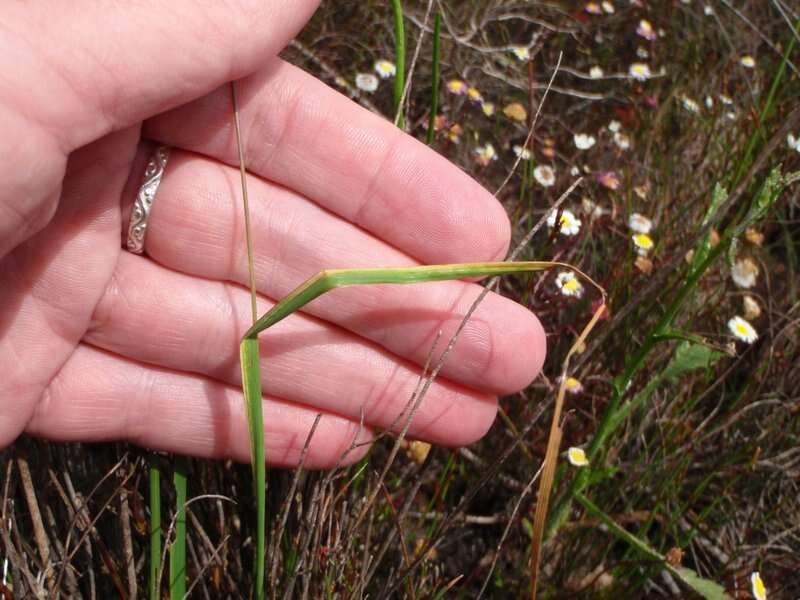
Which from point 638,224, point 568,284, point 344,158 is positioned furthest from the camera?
point 638,224

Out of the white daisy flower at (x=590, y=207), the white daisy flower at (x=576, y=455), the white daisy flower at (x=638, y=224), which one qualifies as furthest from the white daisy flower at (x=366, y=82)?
the white daisy flower at (x=576, y=455)

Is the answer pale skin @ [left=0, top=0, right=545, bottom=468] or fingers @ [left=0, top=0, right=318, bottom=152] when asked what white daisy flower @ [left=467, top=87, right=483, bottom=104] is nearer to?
pale skin @ [left=0, top=0, right=545, bottom=468]

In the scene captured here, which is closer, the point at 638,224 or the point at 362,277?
the point at 362,277

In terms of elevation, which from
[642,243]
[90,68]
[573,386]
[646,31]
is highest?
[90,68]

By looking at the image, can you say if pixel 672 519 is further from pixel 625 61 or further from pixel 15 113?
pixel 625 61

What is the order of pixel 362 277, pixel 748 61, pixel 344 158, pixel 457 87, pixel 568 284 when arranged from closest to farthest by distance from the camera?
pixel 362 277 < pixel 344 158 < pixel 568 284 < pixel 457 87 < pixel 748 61

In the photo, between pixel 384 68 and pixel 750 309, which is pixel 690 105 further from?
pixel 384 68

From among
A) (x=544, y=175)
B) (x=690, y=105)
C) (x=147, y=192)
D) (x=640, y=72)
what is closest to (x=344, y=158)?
(x=147, y=192)
